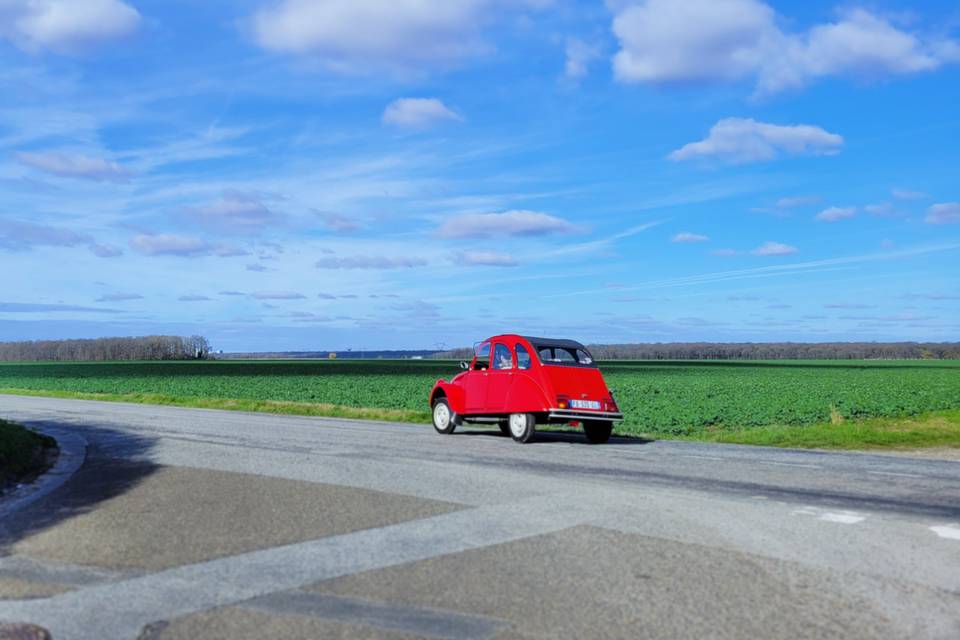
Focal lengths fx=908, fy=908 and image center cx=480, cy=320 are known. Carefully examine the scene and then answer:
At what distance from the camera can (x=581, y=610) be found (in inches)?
219

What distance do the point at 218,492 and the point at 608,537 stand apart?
15.7 ft

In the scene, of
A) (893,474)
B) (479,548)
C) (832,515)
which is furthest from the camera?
(893,474)

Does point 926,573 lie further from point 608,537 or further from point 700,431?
point 700,431

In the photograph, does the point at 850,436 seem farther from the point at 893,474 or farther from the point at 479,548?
the point at 479,548

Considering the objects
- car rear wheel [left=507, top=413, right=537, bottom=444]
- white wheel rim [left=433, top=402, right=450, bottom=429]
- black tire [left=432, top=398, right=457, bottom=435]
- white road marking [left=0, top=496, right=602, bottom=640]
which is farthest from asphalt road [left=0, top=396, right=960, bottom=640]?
white wheel rim [left=433, top=402, right=450, bottom=429]

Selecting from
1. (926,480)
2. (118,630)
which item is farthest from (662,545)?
(926,480)

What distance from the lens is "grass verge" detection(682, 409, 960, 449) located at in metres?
18.4

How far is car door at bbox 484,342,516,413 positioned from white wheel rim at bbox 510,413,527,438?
33 cm

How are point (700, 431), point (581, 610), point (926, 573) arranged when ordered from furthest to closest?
point (700, 431) → point (926, 573) → point (581, 610)

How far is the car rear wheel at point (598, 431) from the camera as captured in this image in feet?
59.8

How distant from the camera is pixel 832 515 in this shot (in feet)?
29.3

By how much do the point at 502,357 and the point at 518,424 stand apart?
1672 mm

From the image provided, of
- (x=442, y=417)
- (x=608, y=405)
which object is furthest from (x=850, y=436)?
(x=442, y=417)

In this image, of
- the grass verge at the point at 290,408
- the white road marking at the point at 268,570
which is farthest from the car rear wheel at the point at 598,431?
the white road marking at the point at 268,570
